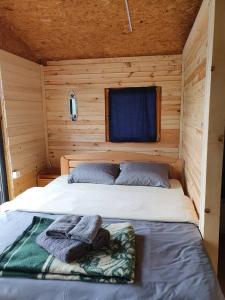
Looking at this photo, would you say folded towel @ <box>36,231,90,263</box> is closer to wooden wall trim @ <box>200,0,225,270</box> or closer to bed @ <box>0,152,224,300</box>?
bed @ <box>0,152,224,300</box>

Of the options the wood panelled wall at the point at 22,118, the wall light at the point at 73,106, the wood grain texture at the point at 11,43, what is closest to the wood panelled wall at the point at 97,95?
the wall light at the point at 73,106

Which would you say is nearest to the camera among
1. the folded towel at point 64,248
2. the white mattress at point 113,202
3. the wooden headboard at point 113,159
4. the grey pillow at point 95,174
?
the folded towel at point 64,248

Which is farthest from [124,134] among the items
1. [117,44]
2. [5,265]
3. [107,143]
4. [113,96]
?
[5,265]

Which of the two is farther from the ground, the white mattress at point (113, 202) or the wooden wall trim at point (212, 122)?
the wooden wall trim at point (212, 122)

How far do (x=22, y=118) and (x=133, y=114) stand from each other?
145cm

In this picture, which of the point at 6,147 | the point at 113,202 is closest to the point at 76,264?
the point at 113,202

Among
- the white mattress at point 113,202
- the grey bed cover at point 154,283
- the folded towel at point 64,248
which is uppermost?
the folded towel at point 64,248

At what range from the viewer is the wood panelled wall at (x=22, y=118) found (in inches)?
108

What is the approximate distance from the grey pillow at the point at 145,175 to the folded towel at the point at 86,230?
47.2 inches

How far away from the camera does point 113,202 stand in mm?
2201

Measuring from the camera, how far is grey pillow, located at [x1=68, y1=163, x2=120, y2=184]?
281 cm

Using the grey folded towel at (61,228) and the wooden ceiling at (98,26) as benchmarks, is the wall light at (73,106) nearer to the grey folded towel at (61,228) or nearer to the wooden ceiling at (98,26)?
the wooden ceiling at (98,26)

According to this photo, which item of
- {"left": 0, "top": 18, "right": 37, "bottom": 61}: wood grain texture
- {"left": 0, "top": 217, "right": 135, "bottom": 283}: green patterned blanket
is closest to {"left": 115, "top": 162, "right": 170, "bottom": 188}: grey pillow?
{"left": 0, "top": 217, "right": 135, "bottom": 283}: green patterned blanket

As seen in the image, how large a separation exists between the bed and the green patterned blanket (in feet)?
0.11
